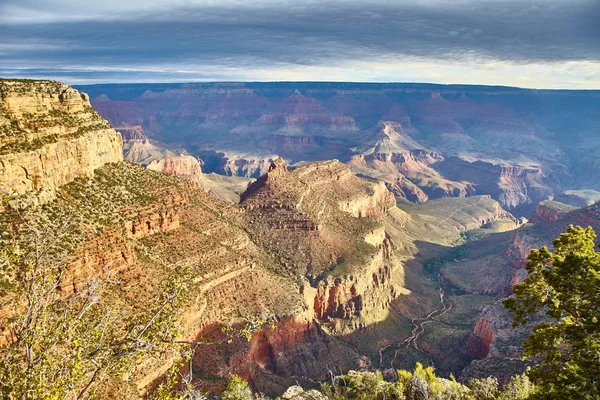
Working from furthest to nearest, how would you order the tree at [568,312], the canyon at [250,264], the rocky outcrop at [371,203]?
the rocky outcrop at [371,203], the canyon at [250,264], the tree at [568,312]

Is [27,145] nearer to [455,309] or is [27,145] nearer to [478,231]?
[455,309]

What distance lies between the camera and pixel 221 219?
7769cm

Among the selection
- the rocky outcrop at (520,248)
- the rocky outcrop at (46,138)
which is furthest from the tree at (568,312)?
the rocky outcrop at (520,248)

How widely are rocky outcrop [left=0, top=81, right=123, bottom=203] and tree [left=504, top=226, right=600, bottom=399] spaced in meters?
39.3

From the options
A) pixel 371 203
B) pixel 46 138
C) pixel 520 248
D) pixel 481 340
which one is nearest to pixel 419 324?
pixel 481 340

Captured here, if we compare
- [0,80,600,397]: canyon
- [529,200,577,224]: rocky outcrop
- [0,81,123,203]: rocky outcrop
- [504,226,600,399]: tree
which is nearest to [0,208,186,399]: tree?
[0,80,600,397]: canyon

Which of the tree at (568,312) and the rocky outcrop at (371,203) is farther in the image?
the rocky outcrop at (371,203)

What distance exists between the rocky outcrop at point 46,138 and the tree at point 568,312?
39.3 m

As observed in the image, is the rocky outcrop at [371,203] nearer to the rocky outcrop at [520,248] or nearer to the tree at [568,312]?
the rocky outcrop at [520,248]

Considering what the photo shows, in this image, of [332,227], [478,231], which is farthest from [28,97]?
[478,231]

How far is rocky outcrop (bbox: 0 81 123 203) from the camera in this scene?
45.4m

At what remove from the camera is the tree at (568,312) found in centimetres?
2114

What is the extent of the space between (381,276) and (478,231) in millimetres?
98993

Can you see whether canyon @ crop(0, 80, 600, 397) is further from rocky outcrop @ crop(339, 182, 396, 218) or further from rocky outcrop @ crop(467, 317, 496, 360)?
rocky outcrop @ crop(339, 182, 396, 218)
